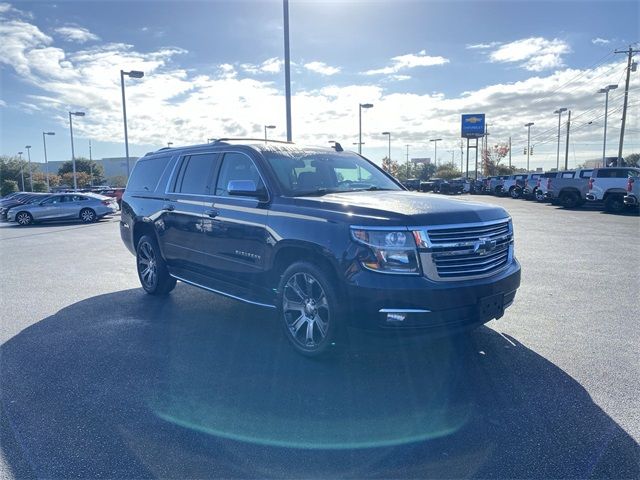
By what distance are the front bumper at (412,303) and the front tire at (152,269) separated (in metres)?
3.89

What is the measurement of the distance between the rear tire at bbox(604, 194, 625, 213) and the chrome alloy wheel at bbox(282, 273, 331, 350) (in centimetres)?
2192

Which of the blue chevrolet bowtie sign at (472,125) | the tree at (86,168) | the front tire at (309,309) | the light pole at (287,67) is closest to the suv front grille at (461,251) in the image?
the front tire at (309,309)

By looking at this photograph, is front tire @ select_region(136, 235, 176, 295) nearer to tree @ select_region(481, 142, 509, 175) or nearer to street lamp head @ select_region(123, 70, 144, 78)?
street lamp head @ select_region(123, 70, 144, 78)

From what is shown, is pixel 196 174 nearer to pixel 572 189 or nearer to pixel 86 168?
pixel 572 189

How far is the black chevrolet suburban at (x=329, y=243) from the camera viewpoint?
4.02 metres

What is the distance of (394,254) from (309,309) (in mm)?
1032

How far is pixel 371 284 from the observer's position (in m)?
3.99

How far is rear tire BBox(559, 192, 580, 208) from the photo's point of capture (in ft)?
85.0

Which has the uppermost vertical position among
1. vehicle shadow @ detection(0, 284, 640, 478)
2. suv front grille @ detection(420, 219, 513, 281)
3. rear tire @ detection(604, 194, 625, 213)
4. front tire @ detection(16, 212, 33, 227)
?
suv front grille @ detection(420, 219, 513, 281)

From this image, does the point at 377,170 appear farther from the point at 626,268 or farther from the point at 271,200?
the point at 626,268

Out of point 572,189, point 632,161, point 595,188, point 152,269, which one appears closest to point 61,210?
point 152,269

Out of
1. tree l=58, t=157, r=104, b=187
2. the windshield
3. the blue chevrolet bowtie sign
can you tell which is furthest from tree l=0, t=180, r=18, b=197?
the windshield

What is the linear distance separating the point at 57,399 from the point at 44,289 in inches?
184

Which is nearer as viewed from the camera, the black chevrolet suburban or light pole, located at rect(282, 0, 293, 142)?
the black chevrolet suburban
